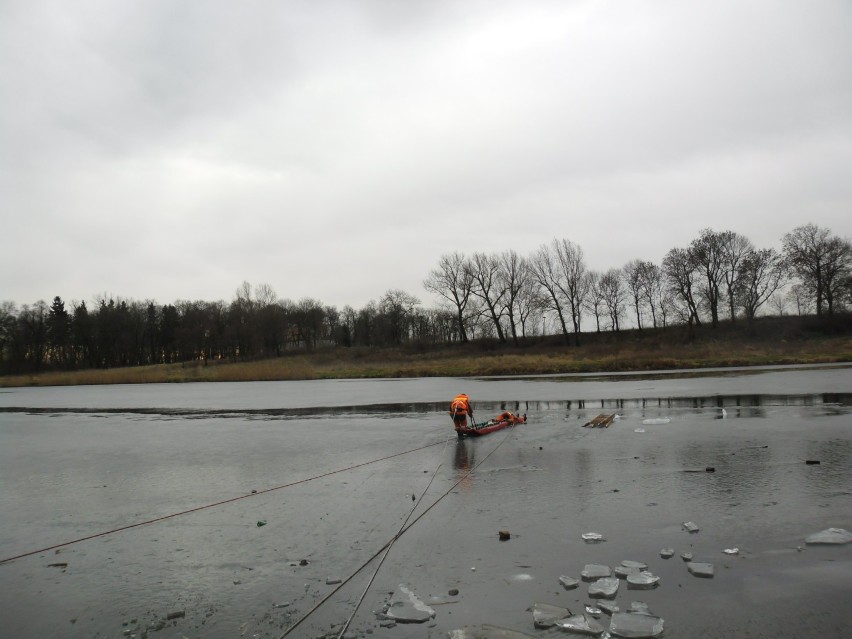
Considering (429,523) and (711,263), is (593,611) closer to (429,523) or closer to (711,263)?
(429,523)

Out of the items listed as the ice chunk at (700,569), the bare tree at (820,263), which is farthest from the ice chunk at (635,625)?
the bare tree at (820,263)

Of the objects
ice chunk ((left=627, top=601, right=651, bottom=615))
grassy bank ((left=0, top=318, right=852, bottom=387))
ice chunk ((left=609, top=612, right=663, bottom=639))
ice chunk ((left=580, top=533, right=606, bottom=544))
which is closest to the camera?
ice chunk ((left=609, top=612, right=663, bottom=639))

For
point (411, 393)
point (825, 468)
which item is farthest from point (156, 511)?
point (411, 393)

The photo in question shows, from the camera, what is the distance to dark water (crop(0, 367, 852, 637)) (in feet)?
15.3

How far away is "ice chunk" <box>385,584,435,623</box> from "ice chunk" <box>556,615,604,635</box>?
100cm

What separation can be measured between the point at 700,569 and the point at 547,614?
1.63 m

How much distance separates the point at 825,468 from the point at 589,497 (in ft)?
12.6

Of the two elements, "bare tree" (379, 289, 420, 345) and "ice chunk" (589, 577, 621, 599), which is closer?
"ice chunk" (589, 577, 621, 599)

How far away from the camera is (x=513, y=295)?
80.8 metres

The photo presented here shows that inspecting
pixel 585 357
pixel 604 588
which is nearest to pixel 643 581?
pixel 604 588

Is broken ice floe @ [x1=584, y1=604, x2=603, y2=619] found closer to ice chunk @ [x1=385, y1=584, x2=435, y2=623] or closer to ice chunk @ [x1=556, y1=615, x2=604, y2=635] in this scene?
ice chunk @ [x1=556, y1=615, x2=604, y2=635]

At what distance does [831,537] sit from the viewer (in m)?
5.75

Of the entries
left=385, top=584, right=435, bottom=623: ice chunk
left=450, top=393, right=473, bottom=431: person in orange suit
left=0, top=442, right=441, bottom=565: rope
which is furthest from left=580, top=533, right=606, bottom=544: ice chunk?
left=450, top=393, right=473, bottom=431: person in orange suit

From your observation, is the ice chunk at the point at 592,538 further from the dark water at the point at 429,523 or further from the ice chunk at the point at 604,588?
the ice chunk at the point at 604,588
